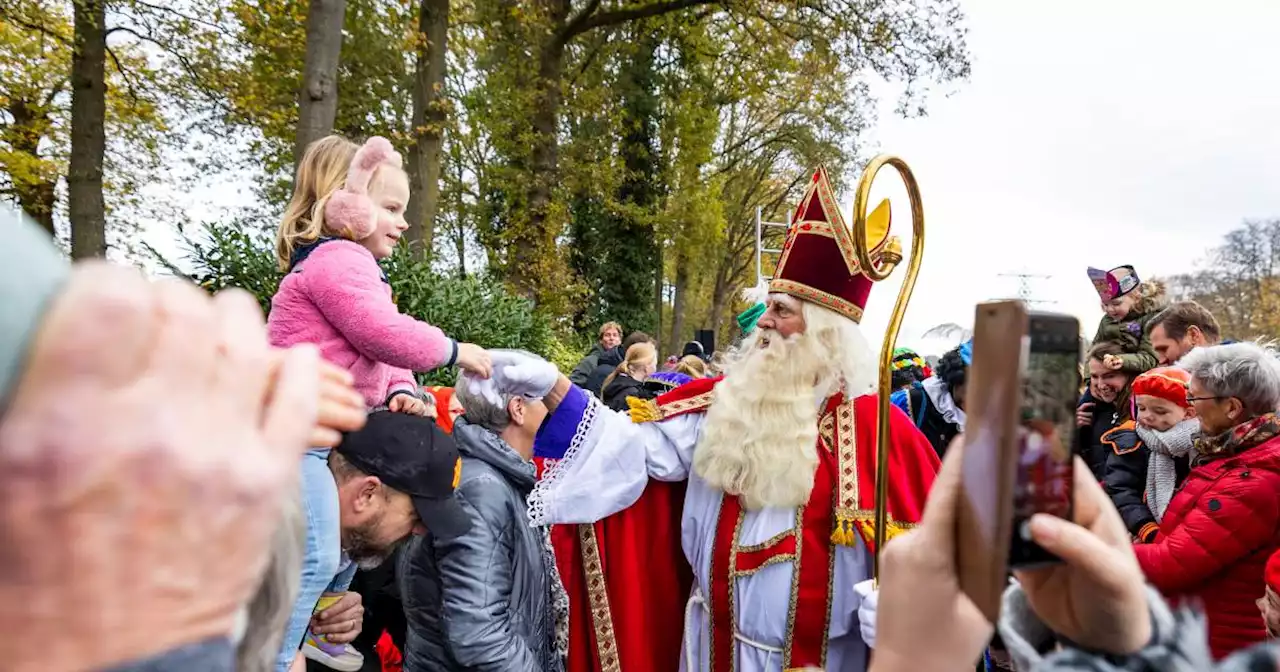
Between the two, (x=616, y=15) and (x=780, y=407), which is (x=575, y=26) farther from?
(x=780, y=407)

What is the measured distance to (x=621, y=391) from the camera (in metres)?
6.82

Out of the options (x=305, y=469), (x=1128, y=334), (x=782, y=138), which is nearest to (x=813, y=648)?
(x=305, y=469)

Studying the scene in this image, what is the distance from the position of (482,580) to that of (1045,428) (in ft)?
6.62

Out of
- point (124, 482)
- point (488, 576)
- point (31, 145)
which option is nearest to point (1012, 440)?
point (124, 482)

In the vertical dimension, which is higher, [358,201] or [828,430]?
[358,201]

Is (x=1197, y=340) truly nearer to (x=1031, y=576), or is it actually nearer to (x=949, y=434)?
(x=949, y=434)

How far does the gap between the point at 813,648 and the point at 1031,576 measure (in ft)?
6.32

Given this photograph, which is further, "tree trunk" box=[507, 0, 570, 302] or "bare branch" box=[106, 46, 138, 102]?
"tree trunk" box=[507, 0, 570, 302]

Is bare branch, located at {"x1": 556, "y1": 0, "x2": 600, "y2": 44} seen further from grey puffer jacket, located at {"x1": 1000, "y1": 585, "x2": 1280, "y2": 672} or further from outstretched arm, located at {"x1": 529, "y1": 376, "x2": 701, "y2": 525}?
grey puffer jacket, located at {"x1": 1000, "y1": 585, "x2": 1280, "y2": 672}

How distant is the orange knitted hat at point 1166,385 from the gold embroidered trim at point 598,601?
282 cm

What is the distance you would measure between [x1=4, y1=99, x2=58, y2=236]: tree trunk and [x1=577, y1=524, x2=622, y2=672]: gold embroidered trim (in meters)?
12.6

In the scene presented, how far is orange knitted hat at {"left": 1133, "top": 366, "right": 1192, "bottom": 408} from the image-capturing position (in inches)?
151

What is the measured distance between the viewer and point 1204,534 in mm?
2949

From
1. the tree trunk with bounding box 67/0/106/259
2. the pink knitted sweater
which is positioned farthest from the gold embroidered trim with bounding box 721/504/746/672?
the tree trunk with bounding box 67/0/106/259
